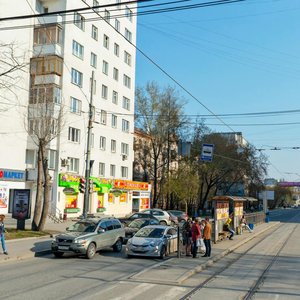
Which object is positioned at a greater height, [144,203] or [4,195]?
[4,195]

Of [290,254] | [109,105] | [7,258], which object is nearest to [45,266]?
[7,258]

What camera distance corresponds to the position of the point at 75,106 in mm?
47562

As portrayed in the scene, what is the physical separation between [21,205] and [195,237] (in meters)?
12.6

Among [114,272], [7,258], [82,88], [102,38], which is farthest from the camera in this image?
[102,38]

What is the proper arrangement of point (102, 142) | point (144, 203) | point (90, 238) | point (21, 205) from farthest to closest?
point (144, 203)
point (102, 142)
point (21, 205)
point (90, 238)

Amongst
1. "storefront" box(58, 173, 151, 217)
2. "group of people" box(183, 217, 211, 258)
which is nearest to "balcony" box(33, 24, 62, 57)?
"storefront" box(58, 173, 151, 217)

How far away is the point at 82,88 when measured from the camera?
160ft

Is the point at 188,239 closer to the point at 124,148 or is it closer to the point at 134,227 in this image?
the point at 134,227

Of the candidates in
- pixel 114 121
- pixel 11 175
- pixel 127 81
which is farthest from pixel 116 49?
pixel 11 175

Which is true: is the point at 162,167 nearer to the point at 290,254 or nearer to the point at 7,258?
the point at 290,254

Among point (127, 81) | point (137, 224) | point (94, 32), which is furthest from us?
point (127, 81)

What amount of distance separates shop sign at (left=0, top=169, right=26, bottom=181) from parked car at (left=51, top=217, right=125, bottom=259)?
19.7 metres

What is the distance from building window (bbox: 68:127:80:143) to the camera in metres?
46.7

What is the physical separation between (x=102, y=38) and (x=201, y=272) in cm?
4291
